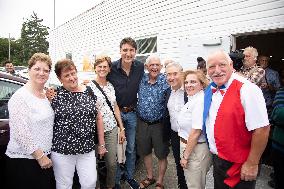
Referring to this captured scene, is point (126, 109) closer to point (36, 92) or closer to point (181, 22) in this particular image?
point (36, 92)

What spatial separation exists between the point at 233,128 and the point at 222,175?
51 centimetres

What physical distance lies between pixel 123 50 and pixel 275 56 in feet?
34.3

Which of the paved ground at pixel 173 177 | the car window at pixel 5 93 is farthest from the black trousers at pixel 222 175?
the car window at pixel 5 93

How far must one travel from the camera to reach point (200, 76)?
132 inches

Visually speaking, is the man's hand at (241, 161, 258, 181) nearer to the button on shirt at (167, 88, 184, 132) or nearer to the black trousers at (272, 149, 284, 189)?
the button on shirt at (167, 88, 184, 132)

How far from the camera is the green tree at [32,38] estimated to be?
66125 mm

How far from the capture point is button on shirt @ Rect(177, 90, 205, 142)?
295 cm

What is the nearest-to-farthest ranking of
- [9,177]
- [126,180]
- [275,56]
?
1. [9,177]
2. [126,180]
3. [275,56]

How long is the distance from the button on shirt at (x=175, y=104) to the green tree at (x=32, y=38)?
6592 cm

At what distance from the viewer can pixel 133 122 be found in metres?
4.33

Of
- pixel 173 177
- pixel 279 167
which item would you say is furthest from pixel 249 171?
pixel 173 177

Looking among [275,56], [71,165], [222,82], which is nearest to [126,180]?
[71,165]

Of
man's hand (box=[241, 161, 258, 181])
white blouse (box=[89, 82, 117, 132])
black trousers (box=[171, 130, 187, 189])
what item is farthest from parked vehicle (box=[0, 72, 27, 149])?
man's hand (box=[241, 161, 258, 181])

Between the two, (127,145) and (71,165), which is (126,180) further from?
(71,165)
